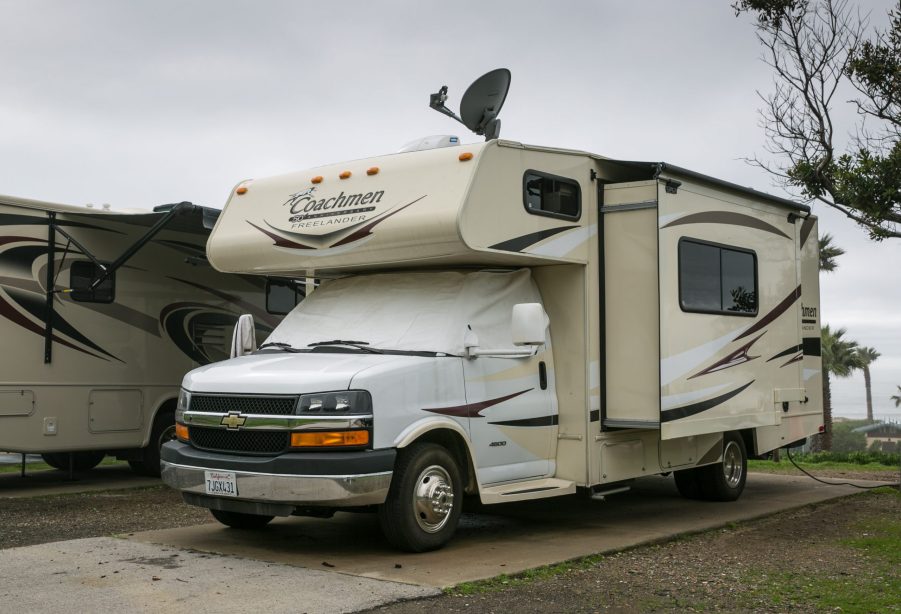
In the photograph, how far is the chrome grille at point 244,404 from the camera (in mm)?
7320

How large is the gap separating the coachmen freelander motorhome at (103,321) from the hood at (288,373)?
407cm

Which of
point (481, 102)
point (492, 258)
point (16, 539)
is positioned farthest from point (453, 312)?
point (16, 539)

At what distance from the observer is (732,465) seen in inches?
440

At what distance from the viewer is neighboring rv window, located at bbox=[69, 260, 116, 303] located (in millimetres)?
12023

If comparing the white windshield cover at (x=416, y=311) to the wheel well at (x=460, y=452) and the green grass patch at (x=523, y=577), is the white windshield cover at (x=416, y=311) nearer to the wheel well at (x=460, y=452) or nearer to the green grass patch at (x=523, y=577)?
the wheel well at (x=460, y=452)

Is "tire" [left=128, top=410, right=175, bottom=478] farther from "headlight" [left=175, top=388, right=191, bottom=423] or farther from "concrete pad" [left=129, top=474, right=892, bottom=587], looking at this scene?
"headlight" [left=175, top=388, right=191, bottom=423]

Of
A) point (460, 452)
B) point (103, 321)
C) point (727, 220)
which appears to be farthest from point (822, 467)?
point (103, 321)

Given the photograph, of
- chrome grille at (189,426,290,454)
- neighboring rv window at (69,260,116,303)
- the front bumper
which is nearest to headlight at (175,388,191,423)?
chrome grille at (189,426,290,454)

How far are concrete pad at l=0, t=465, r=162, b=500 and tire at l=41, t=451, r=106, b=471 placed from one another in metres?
0.09

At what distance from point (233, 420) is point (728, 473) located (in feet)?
19.2

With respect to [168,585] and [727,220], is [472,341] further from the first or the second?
[727,220]

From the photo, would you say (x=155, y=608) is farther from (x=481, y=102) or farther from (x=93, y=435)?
(x=93, y=435)

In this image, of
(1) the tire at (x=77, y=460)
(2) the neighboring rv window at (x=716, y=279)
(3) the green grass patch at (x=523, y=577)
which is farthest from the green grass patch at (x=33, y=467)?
(3) the green grass patch at (x=523, y=577)

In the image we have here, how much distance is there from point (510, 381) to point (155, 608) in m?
3.40
